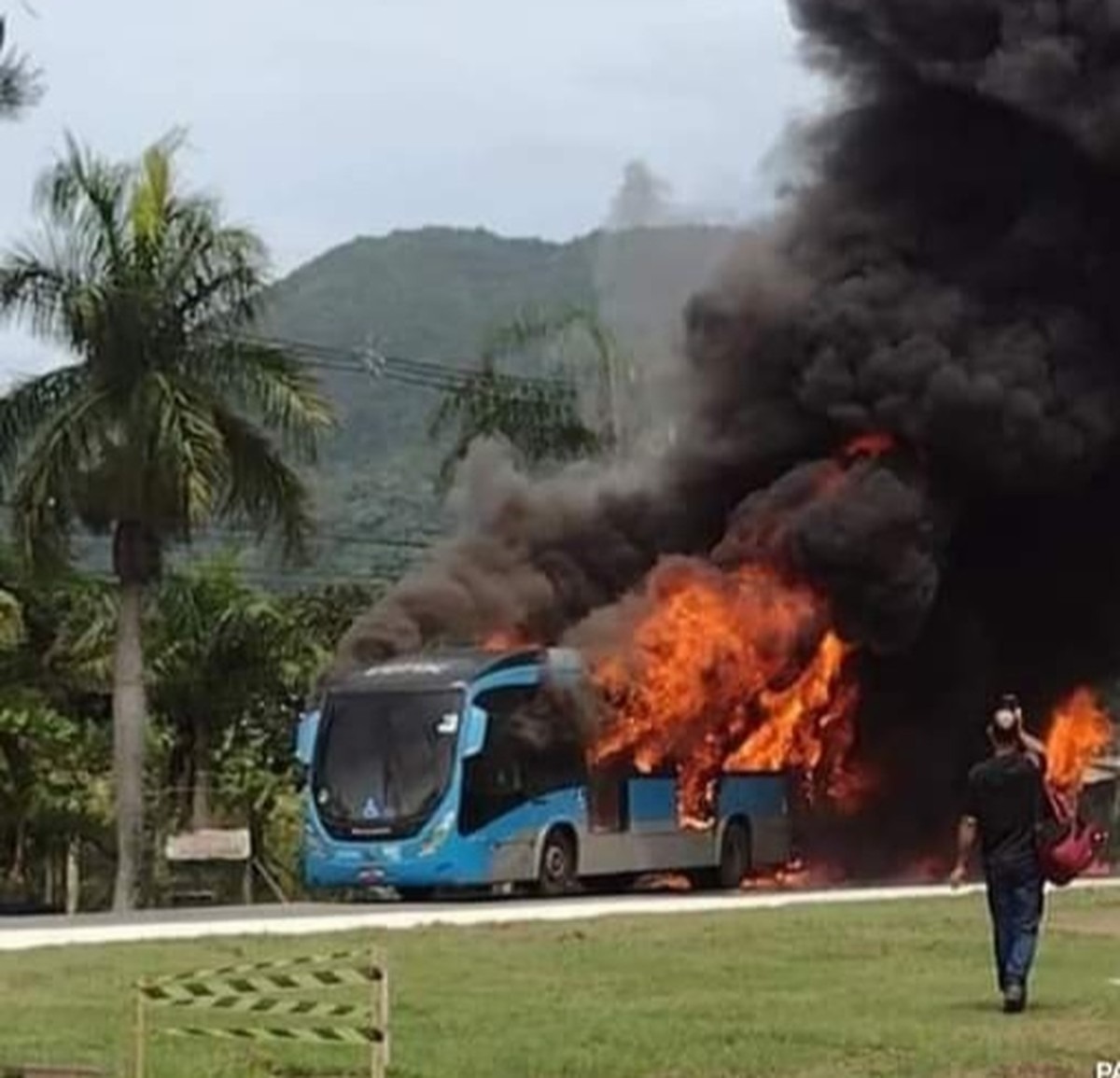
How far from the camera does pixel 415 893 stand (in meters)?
30.5

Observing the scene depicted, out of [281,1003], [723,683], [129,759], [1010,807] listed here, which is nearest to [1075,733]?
[723,683]

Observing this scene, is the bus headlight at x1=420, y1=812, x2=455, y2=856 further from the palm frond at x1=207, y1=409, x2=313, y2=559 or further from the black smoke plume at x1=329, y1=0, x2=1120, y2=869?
the palm frond at x1=207, y1=409, x2=313, y2=559

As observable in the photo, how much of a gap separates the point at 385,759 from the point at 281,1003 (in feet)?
62.9

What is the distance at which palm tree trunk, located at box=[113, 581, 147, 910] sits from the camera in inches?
1299

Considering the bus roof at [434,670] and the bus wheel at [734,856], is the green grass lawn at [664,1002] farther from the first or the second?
the bus wheel at [734,856]

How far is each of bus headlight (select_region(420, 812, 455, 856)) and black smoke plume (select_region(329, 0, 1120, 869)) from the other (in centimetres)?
505

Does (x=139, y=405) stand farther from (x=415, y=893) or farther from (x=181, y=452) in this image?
(x=415, y=893)

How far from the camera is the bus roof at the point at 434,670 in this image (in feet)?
99.8

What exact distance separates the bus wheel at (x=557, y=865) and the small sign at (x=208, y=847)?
19.2 feet

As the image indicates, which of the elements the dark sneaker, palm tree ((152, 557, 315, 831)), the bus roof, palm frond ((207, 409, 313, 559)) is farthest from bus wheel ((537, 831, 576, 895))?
the dark sneaker

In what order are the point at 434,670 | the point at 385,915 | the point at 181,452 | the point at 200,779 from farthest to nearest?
the point at 200,779
the point at 181,452
the point at 434,670
the point at 385,915

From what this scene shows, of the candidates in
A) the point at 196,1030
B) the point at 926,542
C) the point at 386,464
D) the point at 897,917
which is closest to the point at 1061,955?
the point at 897,917

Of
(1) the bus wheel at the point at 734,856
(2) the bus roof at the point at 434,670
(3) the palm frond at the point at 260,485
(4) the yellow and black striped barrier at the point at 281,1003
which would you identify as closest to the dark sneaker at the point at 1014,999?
(4) the yellow and black striped barrier at the point at 281,1003

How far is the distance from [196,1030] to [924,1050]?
3734mm
